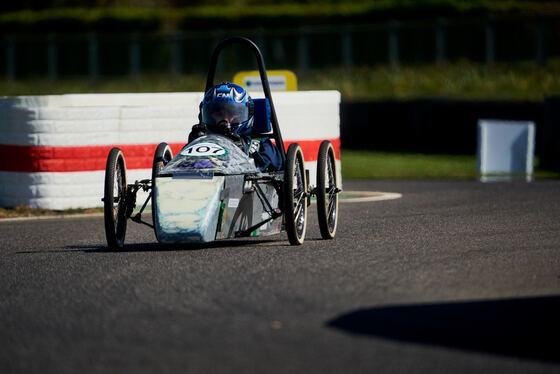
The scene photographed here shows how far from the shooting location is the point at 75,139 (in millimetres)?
13234

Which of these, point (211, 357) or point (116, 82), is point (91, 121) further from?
point (116, 82)

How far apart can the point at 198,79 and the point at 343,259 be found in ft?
93.5

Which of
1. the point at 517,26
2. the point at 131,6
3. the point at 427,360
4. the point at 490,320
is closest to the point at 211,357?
the point at 427,360

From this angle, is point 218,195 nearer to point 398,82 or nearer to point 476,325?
point 476,325

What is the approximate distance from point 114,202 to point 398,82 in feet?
80.8

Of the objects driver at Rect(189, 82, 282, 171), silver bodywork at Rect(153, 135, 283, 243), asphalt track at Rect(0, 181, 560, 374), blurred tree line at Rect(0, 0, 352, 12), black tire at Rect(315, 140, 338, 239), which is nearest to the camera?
asphalt track at Rect(0, 181, 560, 374)

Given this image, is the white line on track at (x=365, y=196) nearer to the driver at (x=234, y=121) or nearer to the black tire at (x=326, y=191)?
the black tire at (x=326, y=191)

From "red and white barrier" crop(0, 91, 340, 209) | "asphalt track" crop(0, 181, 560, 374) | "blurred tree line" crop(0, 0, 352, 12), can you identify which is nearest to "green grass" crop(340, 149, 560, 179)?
"red and white barrier" crop(0, 91, 340, 209)

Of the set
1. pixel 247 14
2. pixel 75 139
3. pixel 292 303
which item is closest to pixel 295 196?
pixel 292 303

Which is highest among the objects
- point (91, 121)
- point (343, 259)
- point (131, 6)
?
point (131, 6)

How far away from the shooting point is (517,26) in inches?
1172

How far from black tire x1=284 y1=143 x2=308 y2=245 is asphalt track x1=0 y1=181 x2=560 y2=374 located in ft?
0.59

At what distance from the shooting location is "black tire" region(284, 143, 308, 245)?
9.09m

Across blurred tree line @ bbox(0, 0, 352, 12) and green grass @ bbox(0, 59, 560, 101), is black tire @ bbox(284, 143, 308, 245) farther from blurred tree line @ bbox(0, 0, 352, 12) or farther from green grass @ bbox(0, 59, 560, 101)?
blurred tree line @ bbox(0, 0, 352, 12)
